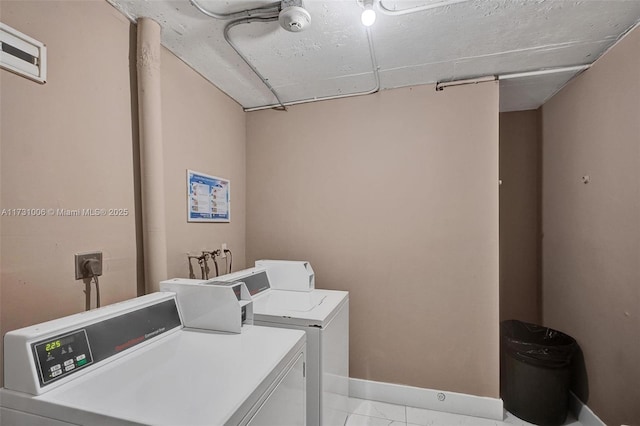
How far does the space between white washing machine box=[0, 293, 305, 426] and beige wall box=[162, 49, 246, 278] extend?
75 centimetres

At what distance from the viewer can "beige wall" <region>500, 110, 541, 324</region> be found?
8.68 ft

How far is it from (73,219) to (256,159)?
5.08 ft

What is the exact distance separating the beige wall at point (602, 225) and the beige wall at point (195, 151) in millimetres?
2608

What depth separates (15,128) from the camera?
1067 mm

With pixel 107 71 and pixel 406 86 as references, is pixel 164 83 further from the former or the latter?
pixel 406 86

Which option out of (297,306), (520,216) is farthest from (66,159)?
(520,216)

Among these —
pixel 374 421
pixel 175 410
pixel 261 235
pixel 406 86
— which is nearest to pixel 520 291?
pixel 374 421

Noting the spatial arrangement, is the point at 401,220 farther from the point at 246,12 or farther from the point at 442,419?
the point at 246,12

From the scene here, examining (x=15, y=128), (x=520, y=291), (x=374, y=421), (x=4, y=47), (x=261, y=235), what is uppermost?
(x=4, y=47)

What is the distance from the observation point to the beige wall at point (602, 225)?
160 centimetres

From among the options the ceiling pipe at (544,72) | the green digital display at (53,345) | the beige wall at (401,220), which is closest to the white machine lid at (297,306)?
the beige wall at (401,220)

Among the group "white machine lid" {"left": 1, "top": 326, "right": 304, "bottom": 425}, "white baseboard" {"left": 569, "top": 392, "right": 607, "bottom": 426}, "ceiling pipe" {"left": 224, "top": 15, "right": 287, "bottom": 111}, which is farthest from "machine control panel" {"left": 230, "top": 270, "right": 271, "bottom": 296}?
"white baseboard" {"left": 569, "top": 392, "right": 607, "bottom": 426}

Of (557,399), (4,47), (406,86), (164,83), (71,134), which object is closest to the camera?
(4,47)

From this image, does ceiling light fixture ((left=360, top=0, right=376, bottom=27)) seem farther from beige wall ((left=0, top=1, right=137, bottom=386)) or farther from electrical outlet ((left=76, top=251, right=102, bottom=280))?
electrical outlet ((left=76, top=251, right=102, bottom=280))
